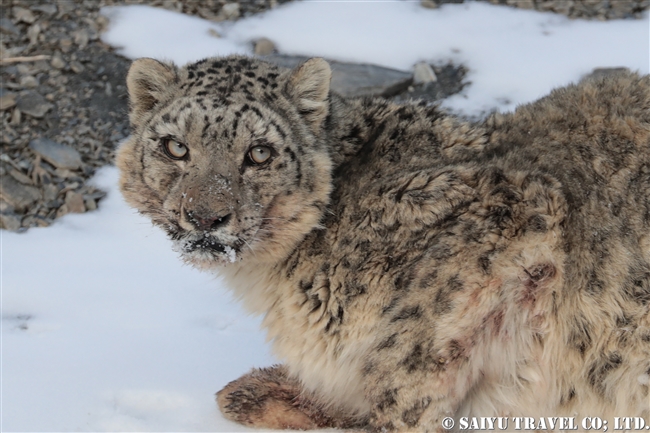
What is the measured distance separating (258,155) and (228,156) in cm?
Result: 20

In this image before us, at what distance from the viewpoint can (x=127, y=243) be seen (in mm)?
7586

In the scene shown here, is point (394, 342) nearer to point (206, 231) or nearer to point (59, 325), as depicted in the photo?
point (206, 231)

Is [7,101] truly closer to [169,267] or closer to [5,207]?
[5,207]

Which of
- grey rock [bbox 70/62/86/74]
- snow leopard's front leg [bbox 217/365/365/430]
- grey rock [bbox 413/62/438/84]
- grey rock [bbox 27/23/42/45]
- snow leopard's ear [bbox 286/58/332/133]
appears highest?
snow leopard's ear [bbox 286/58/332/133]

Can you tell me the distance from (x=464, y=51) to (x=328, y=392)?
617cm

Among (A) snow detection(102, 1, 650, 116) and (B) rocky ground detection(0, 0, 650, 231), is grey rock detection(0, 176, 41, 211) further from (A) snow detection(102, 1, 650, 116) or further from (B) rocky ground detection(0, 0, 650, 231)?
(A) snow detection(102, 1, 650, 116)

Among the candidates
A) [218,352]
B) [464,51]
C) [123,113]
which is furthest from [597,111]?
[123,113]

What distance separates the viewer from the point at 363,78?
364 inches

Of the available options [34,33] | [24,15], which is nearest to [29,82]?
[34,33]

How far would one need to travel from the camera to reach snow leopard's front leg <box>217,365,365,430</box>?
5.15 meters

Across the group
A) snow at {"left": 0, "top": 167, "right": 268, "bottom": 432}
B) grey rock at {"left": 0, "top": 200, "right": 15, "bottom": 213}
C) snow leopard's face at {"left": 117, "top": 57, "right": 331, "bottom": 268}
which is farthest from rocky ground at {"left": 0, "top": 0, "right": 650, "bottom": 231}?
snow leopard's face at {"left": 117, "top": 57, "right": 331, "bottom": 268}

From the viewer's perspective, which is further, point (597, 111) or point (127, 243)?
point (127, 243)

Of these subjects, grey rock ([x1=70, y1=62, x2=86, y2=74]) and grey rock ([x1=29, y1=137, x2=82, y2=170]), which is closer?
grey rock ([x1=29, y1=137, x2=82, y2=170])

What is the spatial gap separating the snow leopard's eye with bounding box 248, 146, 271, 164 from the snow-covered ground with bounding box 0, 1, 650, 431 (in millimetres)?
1731
